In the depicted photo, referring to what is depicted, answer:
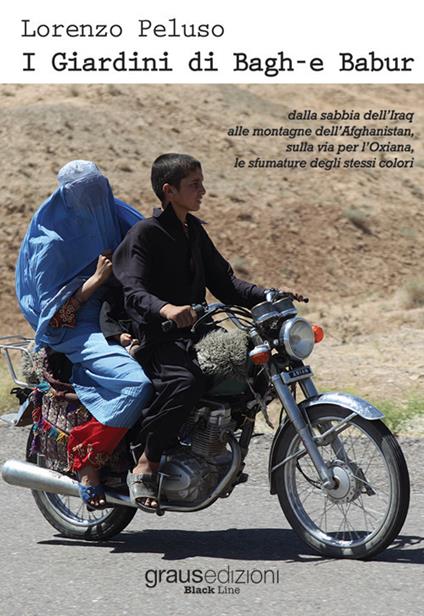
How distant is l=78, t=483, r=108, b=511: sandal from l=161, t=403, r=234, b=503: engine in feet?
1.28

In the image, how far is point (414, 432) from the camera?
921cm

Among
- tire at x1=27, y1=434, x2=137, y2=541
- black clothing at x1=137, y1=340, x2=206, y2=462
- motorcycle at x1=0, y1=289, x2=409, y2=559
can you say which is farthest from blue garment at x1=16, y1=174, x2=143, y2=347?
tire at x1=27, y1=434, x2=137, y2=541

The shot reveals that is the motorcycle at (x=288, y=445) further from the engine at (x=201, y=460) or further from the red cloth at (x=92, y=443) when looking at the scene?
the red cloth at (x=92, y=443)

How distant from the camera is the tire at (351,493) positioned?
567 centimetres

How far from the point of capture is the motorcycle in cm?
578

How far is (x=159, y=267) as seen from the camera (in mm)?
6145

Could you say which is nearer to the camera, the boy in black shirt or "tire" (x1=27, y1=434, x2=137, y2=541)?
the boy in black shirt

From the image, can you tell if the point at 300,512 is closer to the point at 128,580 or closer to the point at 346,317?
the point at 128,580

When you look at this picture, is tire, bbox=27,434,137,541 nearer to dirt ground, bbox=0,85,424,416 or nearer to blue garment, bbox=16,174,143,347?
blue garment, bbox=16,174,143,347

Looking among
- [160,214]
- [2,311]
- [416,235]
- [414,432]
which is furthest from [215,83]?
[160,214]

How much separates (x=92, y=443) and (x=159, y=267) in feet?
3.13

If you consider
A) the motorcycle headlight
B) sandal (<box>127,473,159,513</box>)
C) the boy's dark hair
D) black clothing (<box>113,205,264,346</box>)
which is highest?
the boy's dark hair

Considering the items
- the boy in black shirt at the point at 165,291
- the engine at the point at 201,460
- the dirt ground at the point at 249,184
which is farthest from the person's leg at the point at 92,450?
the dirt ground at the point at 249,184

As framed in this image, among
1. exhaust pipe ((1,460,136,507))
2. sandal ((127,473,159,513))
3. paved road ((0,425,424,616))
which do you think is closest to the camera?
paved road ((0,425,424,616))
